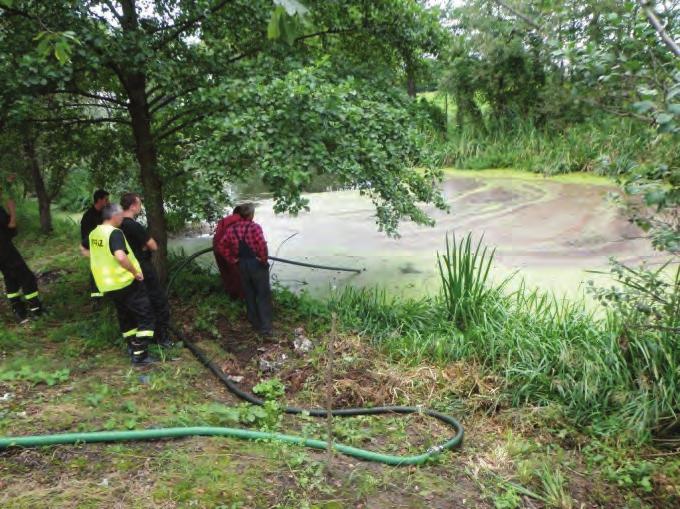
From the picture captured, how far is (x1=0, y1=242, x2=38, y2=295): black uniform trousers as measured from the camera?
4984 mm

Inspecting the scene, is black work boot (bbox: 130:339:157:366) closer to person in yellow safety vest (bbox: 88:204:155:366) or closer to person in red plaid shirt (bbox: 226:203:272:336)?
person in yellow safety vest (bbox: 88:204:155:366)

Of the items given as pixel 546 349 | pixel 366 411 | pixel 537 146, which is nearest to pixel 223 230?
pixel 366 411

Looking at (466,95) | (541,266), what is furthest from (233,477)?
(466,95)

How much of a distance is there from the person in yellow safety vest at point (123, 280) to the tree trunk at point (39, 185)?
3.66 meters

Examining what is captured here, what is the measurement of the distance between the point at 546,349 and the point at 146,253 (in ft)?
10.8

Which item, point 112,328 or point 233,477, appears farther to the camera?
point 112,328

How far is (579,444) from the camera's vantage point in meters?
3.67

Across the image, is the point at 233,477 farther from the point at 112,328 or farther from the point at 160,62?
the point at 160,62

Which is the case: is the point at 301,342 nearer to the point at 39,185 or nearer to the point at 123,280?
the point at 123,280

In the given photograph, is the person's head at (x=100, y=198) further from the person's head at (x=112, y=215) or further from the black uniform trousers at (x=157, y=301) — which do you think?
the person's head at (x=112, y=215)

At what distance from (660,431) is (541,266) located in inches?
138

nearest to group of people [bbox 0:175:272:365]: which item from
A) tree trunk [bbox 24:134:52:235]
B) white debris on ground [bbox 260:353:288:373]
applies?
white debris on ground [bbox 260:353:288:373]

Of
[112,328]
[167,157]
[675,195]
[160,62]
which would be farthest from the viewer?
[167,157]

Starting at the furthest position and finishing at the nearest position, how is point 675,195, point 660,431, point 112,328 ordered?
point 112,328 → point 660,431 → point 675,195
